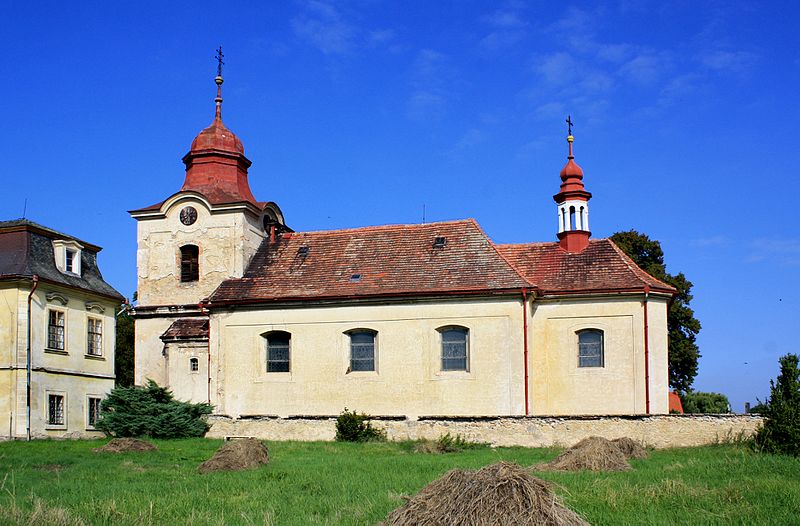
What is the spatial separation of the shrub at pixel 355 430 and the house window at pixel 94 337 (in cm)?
1130

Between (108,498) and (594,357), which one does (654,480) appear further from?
(594,357)

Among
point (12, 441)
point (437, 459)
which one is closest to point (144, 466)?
point (437, 459)

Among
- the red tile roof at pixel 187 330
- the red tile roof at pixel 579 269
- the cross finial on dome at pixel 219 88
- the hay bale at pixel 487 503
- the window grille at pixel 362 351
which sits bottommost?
the hay bale at pixel 487 503

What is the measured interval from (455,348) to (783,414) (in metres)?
11.7

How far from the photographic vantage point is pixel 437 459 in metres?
21.6

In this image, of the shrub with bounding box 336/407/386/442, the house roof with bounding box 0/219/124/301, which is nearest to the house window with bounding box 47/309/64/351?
the house roof with bounding box 0/219/124/301

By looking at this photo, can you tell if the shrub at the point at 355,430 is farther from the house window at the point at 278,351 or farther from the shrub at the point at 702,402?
the shrub at the point at 702,402

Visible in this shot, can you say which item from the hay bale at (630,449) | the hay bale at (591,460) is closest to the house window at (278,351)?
the hay bale at (630,449)

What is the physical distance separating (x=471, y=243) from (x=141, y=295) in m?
13.4

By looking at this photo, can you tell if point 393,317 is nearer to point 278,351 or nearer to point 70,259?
point 278,351

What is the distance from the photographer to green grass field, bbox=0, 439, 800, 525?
40.6ft

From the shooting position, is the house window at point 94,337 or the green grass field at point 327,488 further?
the house window at point 94,337

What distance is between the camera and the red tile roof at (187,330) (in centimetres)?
3284

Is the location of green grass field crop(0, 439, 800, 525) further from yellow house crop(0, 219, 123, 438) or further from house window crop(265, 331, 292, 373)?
house window crop(265, 331, 292, 373)
